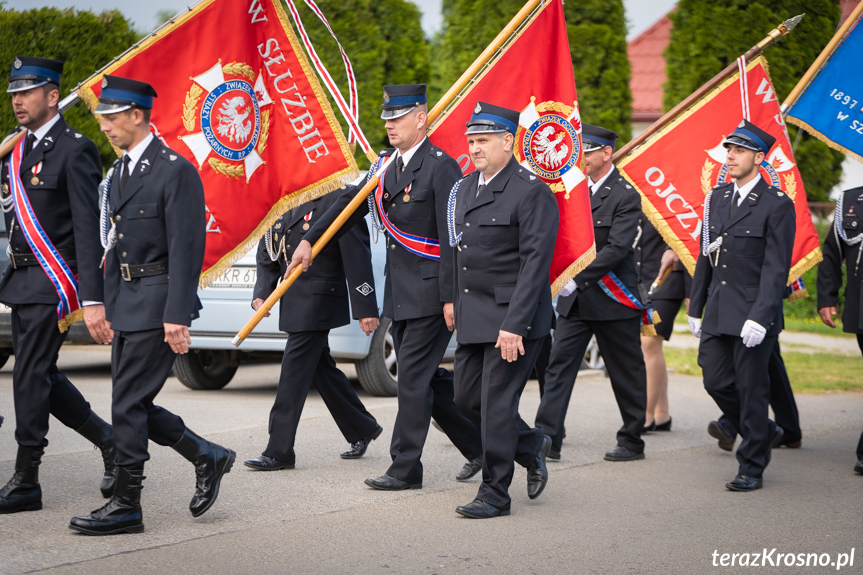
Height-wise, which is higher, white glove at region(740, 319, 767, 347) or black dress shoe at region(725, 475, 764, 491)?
white glove at region(740, 319, 767, 347)

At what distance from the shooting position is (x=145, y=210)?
4.70 metres

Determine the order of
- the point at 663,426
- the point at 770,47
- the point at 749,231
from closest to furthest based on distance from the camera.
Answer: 1. the point at 749,231
2. the point at 663,426
3. the point at 770,47

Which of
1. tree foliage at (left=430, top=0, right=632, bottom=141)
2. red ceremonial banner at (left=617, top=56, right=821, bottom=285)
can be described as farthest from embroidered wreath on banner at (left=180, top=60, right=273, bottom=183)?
tree foliage at (left=430, top=0, right=632, bottom=141)

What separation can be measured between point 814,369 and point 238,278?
6.45 m

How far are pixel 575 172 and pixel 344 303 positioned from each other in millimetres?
1608

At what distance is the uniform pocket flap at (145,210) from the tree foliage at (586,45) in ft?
40.0

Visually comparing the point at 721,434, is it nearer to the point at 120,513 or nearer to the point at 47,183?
the point at 120,513

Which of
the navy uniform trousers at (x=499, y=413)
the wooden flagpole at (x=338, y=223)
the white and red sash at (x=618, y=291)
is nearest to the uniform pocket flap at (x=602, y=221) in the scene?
the white and red sash at (x=618, y=291)

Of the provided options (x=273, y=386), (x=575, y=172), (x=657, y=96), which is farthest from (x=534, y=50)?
(x=657, y=96)

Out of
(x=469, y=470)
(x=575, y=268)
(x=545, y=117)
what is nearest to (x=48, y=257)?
(x=469, y=470)

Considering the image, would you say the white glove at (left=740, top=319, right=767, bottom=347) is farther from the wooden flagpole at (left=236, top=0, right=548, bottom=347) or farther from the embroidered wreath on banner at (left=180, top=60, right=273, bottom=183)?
the embroidered wreath on banner at (left=180, top=60, right=273, bottom=183)

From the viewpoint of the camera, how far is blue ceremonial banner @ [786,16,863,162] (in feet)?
23.9

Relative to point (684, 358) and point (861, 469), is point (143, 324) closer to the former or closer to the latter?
point (861, 469)

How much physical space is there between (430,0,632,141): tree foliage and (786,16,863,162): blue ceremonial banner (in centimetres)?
905
